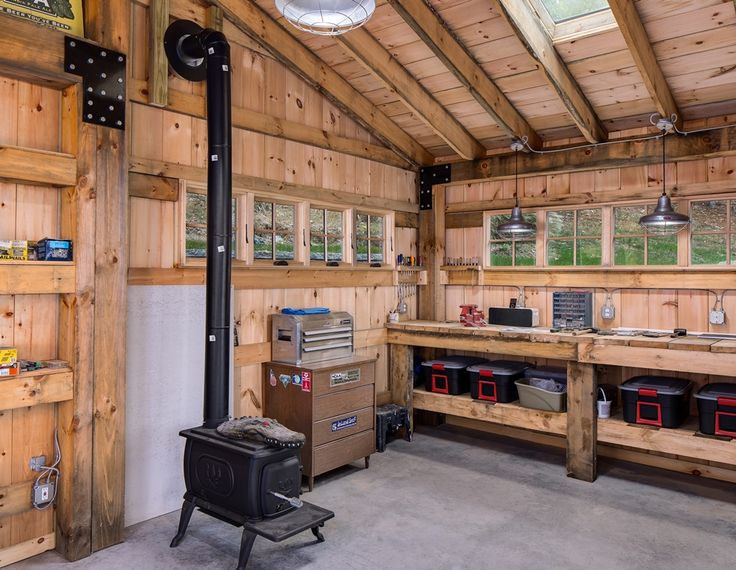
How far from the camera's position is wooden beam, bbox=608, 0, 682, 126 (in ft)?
10.8

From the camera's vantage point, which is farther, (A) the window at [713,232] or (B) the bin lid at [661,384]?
(A) the window at [713,232]

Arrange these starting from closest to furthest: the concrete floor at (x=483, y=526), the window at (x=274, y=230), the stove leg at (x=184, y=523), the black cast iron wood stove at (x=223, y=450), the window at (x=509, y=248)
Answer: the black cast iron wood stove at (x=223, y=450) → the concrete floor at (x=483, y=526) → the stove leg at (x=184, y=523) → the window at (x=274, y=230) → the window at (x=509, y=248)

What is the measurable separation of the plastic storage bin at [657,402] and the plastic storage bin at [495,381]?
2.99 ft

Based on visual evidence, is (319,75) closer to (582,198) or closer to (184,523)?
(582,198)

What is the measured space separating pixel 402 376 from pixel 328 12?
11.5 feet

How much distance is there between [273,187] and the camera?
174 inches

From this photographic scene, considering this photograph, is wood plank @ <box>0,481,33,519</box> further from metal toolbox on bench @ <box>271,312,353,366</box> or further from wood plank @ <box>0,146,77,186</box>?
metal toolbox on bench @ <box>271,312,353,366</box>

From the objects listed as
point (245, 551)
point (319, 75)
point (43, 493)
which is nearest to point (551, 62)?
point (319, 75)

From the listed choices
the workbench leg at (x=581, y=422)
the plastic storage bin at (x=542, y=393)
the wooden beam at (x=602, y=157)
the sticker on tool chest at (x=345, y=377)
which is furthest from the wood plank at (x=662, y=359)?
the sticker on tool chest at (x=345, y=377)

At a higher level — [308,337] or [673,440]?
[308,337]

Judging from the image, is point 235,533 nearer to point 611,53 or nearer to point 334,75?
point 334,75

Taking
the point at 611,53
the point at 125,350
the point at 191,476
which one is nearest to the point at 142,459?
the point at 191,476

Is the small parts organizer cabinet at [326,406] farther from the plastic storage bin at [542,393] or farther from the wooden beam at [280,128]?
the wooden beam at [280,128]

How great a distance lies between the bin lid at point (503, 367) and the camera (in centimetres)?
480
